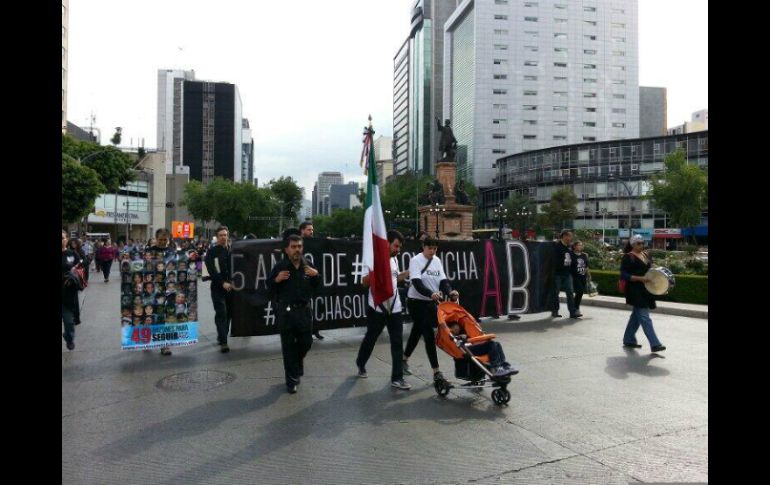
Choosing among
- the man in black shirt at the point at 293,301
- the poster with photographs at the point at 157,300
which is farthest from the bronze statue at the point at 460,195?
the man in black shirt at the point at 293,301

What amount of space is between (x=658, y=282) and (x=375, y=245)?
5039 millimetres

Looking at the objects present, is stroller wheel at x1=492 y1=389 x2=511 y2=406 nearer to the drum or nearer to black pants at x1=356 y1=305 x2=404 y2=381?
black pants at x1=356 y1=305 x2=404 y2=381

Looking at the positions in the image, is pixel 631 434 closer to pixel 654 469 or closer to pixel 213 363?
pixel 654 469

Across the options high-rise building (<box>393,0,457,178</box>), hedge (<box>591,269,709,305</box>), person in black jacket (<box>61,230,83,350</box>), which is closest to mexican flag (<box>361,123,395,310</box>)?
person in black jacket (<box>61,230,83,350</box>)

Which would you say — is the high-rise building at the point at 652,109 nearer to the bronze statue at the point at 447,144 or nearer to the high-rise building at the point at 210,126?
the high-rise building at the point at 210,126

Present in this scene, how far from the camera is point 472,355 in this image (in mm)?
6348

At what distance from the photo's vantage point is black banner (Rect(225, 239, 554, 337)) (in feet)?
30.7

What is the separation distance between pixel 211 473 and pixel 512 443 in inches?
97.7

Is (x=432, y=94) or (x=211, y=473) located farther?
(x=432, y=94)

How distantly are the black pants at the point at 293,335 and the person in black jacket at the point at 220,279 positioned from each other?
98.9 inches

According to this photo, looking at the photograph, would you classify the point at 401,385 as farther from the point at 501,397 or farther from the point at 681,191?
the point at 681,191

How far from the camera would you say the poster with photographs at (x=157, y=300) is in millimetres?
8305
